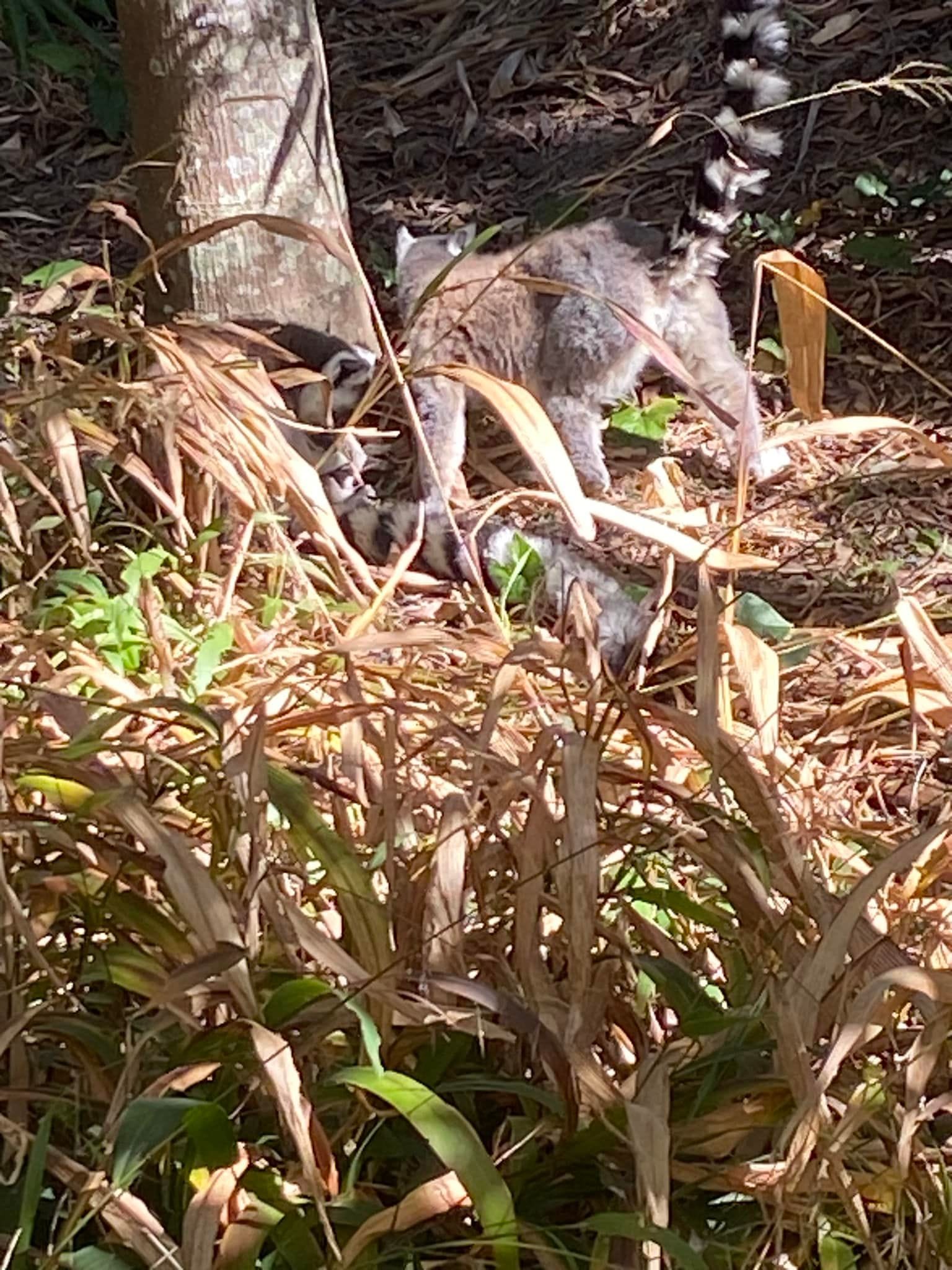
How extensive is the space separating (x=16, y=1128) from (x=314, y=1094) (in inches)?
13.0

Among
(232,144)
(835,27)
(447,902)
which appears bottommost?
(447,902)

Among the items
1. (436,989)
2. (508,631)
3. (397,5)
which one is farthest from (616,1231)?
(397,5)

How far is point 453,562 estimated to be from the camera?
11.6ft

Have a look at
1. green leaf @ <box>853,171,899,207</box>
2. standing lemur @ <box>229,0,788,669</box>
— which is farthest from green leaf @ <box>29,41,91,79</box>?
green leaf @ <box>853,171,899,207</box>

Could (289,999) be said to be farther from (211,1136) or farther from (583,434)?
(583,434)

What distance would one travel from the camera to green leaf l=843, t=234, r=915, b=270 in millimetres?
4594

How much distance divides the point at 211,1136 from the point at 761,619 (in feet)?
5.83

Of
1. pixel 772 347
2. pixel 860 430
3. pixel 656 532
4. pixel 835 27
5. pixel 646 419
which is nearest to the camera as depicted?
pixel 860 430

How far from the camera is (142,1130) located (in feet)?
5.56

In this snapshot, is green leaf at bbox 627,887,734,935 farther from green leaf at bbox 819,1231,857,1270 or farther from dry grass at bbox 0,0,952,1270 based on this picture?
green leaf at bbox 819,1231,857,1270

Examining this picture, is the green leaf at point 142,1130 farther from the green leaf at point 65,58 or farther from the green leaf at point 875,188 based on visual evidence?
the green leaf at point 65,58

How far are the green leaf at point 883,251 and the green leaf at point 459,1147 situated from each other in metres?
3.44

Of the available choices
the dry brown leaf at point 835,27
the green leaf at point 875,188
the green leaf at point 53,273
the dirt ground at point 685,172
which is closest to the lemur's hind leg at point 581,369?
the dirt ground at point 685,172

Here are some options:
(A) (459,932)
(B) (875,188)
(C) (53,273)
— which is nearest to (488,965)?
(A) (459,932)
